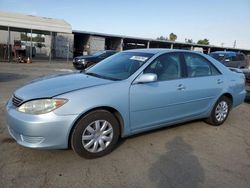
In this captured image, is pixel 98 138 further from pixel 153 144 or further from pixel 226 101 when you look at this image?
pixel 226 101

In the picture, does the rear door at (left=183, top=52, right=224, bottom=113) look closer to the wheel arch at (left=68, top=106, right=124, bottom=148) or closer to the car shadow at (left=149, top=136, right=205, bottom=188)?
the car shadow at (left=149, top=136, right=205, bottom=188)

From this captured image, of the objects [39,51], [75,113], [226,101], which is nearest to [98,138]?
[75,113]

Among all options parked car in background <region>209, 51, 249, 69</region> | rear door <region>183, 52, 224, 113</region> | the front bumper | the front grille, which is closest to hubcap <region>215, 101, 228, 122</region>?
rear door <region>183, 52, 224, 113</region>

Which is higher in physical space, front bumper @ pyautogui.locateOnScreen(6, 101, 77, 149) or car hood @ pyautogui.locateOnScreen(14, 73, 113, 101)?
car hood @ pyautogui.locateOnScreen(14, 73, 113, 101)

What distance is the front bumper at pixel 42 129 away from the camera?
9.79 ft

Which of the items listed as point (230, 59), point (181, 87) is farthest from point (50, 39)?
point (181, 87)

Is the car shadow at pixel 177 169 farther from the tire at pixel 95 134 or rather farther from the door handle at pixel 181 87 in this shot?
the door handle at pixel 181 87

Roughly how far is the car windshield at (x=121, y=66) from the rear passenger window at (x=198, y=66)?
2.82 feet

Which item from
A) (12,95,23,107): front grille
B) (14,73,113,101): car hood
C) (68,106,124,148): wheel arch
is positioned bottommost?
(68,106,124,148): wheel arch

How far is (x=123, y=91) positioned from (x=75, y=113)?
79 cm

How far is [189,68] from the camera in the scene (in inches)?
176

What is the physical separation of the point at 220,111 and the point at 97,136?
9.94 ft

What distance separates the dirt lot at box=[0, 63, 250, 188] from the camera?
9.61ft

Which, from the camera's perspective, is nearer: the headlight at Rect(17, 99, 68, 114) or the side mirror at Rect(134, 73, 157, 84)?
the headlight at Rect(17, 99, 68, 114)
